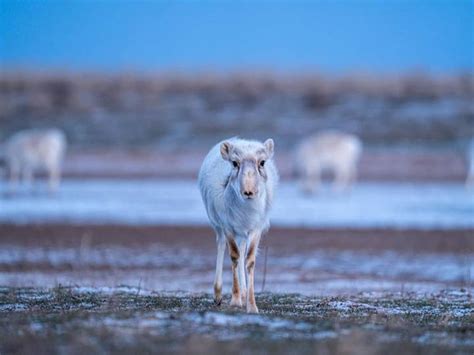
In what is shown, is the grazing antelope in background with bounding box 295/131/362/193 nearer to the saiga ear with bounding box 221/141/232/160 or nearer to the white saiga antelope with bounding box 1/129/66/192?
the white saiga antelope with bounding box 1/129/66/192

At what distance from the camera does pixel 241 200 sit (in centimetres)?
920

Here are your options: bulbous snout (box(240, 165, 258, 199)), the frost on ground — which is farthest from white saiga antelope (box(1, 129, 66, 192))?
bulbous snout (box(240, 165, 258, 199))

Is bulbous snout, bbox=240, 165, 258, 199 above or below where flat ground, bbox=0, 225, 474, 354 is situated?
above

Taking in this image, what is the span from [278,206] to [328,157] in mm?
7015

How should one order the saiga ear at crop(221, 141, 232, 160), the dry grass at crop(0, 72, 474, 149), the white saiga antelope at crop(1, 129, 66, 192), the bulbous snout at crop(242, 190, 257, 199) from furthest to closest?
the dry grass at crop(0, 72, 474, 149) → the white saiga antelope at crop(1, 129, 66, 192) → the saiga ear at crop(221, 141, 232, 160) → the bulbous snout at crop(242, 190, 257, 199)

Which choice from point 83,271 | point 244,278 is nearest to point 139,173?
point 83,271

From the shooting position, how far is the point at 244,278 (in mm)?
9539

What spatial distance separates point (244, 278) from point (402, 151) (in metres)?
27.3

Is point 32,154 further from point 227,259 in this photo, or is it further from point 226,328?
point 226,328

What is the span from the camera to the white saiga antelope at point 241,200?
9062 mm

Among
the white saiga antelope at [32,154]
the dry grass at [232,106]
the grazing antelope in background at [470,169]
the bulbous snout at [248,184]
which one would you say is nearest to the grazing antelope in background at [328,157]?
the grazing antelope in background at [470,169]

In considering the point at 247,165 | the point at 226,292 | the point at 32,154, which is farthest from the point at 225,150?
the point at 32,154

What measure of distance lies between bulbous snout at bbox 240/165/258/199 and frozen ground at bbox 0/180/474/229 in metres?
11.9

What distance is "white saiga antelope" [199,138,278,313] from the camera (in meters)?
A: 9.06
